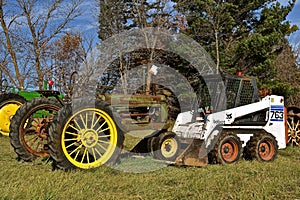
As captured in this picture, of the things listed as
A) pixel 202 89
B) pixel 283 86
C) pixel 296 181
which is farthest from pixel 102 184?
pixel 283 86

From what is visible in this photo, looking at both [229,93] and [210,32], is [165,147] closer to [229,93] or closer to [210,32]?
[229,93]

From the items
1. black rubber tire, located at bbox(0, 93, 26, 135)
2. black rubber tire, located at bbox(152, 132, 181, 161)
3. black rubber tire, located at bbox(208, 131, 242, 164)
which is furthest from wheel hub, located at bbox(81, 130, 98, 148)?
black rubber tire, located at bbox(0, 93, 26, 135)

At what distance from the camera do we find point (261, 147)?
6.91 meters

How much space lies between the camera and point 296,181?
4.59 metres

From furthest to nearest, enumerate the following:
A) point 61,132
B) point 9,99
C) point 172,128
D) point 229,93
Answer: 1. point 9,99
2. point 172,128
3. point 229,93
4. point 61,132

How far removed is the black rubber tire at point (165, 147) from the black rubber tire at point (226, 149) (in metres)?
0.66

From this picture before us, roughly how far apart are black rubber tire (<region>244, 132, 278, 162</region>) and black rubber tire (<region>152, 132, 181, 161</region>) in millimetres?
1439

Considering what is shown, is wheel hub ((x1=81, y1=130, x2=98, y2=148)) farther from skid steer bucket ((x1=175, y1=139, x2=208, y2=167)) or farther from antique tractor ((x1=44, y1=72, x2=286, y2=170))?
skid steer bucket ((x1=175, y1=139, x2=208, y2=167))

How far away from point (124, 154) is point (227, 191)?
10.8 feet

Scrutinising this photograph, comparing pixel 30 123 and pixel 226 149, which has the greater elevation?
pixel 30 123

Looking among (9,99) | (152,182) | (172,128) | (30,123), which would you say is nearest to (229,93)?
(172,128)

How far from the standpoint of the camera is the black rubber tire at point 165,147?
647 centimetres

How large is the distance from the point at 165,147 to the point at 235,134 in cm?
139

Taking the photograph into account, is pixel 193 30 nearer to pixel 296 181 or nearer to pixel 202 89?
pixel 202 89
